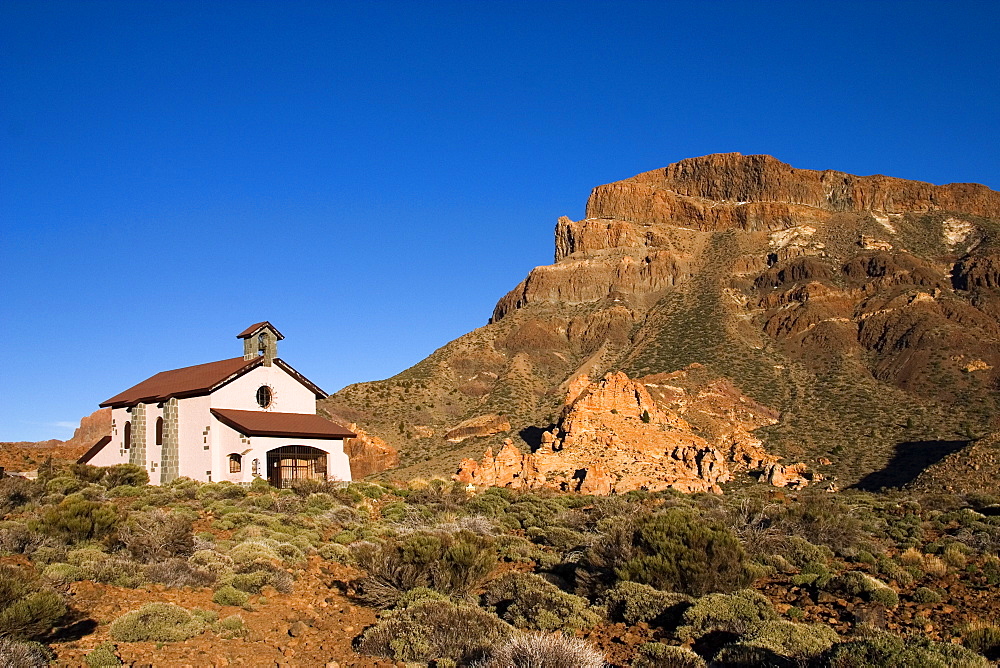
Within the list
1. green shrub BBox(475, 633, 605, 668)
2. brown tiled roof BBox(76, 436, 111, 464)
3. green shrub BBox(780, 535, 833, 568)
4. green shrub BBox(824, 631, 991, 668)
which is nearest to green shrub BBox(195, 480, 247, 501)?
brown tiled roof BBox(76, 436, 111, 464)

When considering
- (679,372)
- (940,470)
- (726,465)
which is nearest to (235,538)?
(940,470)

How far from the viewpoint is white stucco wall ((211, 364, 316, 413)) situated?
2917 cm

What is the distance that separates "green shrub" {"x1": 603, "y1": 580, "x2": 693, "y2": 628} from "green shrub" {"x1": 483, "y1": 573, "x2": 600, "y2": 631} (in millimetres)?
397

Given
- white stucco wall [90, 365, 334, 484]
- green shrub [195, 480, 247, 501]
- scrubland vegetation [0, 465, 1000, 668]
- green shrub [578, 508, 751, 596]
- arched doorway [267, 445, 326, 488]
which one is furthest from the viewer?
arched doorway [267, 445, 326, 488]

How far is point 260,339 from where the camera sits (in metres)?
31.2

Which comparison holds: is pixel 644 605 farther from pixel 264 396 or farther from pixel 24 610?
pixel 264 396

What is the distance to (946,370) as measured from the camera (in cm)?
6334

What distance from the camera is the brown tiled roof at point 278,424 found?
2780 cm

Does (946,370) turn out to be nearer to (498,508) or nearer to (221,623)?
(498,508)

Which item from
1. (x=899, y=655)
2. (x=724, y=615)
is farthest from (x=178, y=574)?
(x=899, y=655)

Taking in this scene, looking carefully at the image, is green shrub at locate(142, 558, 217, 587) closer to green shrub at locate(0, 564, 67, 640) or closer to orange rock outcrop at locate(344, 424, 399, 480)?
green shrub at locate(0, 564, 67, 640)

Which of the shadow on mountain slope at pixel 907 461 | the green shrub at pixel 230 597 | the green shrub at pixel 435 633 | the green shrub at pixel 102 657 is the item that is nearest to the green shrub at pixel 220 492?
the green shrub at pixel 230 597

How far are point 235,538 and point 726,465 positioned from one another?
39.3 m

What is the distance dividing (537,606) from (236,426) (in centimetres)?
1846
